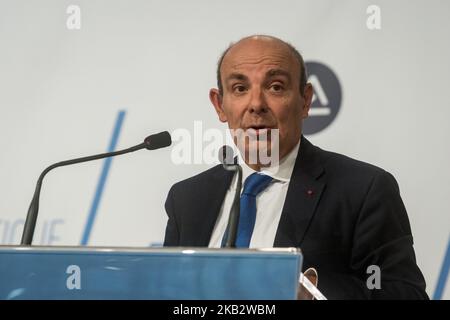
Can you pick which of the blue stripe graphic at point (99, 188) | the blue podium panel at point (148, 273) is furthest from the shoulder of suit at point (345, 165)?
the blue podium panel at point (148, 273)

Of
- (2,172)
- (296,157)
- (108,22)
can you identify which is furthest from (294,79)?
(2,172)

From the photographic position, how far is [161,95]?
2580 mm

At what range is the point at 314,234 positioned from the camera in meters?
2.09

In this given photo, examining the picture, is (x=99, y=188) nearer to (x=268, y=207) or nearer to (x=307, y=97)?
(x=268, y=207)

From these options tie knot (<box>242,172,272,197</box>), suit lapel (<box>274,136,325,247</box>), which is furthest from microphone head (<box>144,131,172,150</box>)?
suit lapel (<box>274,136,325,247</box>)

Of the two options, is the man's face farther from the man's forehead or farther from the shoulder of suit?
the shoulder of suit

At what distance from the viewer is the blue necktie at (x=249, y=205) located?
2.09m

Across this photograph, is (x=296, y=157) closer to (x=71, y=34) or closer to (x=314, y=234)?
(x=314, y=234)

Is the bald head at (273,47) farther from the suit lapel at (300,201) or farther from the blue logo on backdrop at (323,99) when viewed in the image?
the suit lapel at (300,201)

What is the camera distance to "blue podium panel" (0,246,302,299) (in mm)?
1191

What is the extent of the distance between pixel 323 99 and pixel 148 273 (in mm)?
1360

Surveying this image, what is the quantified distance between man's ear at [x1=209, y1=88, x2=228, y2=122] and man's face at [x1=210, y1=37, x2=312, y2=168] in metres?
0.05

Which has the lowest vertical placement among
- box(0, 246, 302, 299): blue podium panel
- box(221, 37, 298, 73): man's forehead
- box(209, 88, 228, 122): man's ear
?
box(0, 246, 302, 299): blue podium panel
